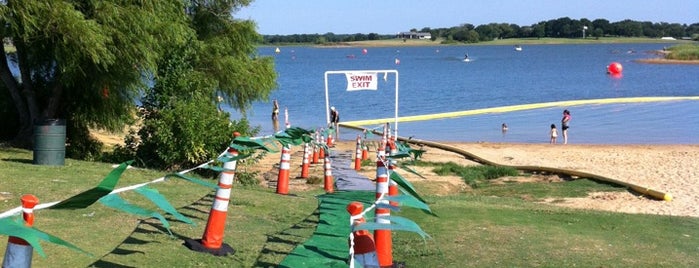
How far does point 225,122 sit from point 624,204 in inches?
332

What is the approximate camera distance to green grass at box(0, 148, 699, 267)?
7.78 metres

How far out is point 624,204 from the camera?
17.4m

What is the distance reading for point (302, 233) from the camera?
9359 millimetres

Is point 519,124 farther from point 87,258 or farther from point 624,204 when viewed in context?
point 87,258

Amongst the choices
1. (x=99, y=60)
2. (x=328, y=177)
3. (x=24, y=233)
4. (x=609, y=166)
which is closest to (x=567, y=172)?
(x=609, y=166)

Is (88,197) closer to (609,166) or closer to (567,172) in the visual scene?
(567,172)

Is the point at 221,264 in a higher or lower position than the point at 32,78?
lower

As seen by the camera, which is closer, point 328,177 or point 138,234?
point 138,234

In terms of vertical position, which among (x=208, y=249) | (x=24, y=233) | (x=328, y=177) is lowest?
(x=328, y=177)

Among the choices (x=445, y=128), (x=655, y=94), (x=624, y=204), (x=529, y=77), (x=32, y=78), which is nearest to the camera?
(x=624, y=204)

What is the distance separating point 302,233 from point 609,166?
1834cm

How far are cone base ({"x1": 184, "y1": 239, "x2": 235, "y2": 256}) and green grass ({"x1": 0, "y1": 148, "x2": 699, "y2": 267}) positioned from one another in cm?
9

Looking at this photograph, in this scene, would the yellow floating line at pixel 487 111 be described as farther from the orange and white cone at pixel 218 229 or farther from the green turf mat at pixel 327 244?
the orange and white cone at pixel 218 229

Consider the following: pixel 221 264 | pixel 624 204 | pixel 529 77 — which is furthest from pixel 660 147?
pixel 529 77
